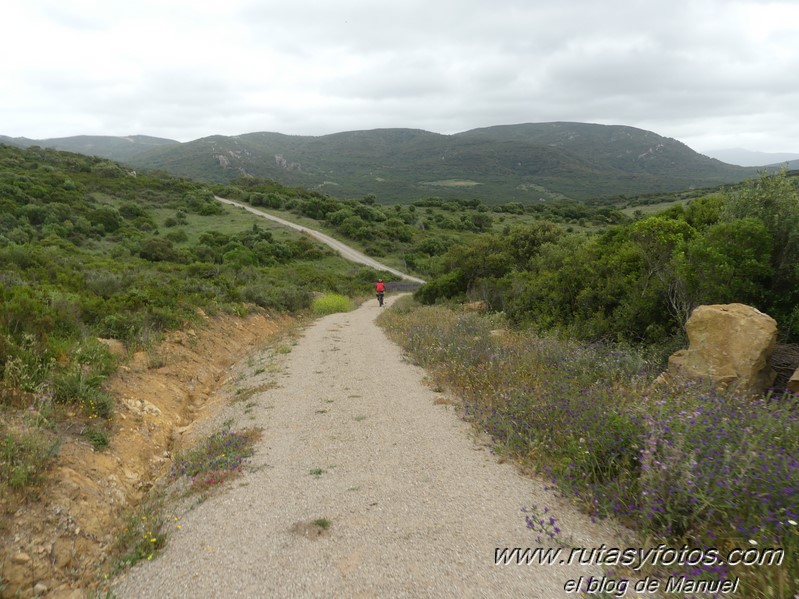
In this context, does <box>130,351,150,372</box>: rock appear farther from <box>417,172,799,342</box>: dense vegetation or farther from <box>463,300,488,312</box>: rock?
<box>463,300,488,312</box>: rock

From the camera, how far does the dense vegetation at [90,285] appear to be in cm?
568

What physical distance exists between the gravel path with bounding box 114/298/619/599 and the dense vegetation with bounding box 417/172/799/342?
20.3 ft

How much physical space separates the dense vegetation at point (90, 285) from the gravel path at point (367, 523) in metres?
2.12

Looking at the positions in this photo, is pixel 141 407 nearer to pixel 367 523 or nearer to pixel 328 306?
pixel 367 523

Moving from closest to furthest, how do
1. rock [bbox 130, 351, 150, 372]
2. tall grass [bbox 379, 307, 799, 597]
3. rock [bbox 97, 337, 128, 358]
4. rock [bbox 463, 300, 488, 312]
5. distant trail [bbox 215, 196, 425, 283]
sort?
1. tall grass [bbox 379, 307, 799, 597]
2. rock [bbox 97, 337, 128, 358]
3. rock [bbox 130, 351, 150, 372]
4. rock [bbox 463, 300, 488, 312]
5. distant trail [bbox 215, 196, 425, 283]

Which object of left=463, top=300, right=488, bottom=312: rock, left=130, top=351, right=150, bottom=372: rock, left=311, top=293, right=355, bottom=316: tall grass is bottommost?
left=311, top=293, right=355, bottom=316: tall grass

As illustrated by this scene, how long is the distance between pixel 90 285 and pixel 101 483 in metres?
9.09

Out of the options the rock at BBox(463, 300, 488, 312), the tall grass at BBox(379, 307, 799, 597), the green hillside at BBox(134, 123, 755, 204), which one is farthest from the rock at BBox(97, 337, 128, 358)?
the green hillside at BBox(134, 123, 755, 204)

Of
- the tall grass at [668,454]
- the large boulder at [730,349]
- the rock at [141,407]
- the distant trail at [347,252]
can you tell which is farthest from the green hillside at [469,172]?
the rock at [141,407]

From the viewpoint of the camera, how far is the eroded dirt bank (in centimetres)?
353

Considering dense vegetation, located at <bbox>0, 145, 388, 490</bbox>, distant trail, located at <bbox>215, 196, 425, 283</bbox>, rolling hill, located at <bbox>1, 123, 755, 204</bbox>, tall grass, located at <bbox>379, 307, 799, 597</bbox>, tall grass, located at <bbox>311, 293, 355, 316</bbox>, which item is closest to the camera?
tall grass, located at <bbox>379, 307, 799, 597</bbox>

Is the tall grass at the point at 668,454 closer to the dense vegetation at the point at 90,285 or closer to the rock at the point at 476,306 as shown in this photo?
the dense vegetation at the point at 90,285

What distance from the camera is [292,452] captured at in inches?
227

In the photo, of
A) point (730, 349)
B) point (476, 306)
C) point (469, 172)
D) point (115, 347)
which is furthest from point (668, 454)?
point (469, 172)
